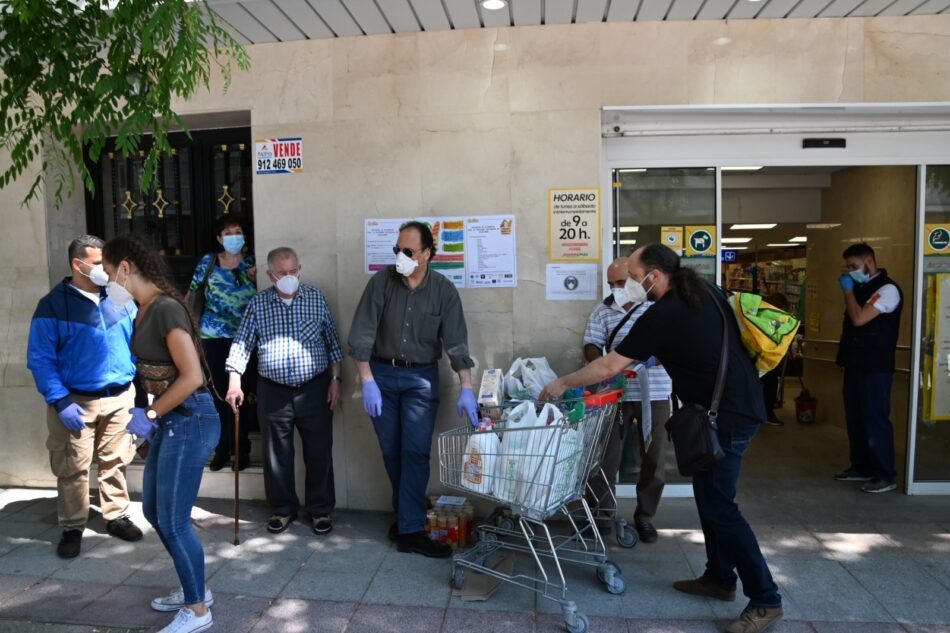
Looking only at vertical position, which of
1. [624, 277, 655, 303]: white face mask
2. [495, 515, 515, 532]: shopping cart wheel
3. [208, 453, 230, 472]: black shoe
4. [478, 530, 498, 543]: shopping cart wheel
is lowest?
[495, 515, 515, 532]: shopping cart wheel

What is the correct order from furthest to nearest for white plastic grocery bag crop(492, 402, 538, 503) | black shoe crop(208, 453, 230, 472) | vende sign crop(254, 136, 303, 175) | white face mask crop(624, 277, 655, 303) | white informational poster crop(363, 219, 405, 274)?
black shoe crop(208, 453, 230, 472)
vende sign crop(254, 136, 303, 175)
white informational poster crop(363, 219, 405, 274)
white face mask crop(624, 277, 655, 303)
white plastic grocery bag crop(492, 402, 538, 503)

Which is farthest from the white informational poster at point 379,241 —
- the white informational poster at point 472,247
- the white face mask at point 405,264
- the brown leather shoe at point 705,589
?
the brown leather shoe at point 705,589

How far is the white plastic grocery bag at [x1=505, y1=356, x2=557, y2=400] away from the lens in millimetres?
3971

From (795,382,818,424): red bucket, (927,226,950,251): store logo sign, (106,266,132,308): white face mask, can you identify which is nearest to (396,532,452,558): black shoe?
(106,266,132,308): white face mask

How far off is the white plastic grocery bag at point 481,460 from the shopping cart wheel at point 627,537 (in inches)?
52.8

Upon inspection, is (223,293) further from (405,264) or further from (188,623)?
(188,623)

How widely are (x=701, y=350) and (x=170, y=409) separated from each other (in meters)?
2.67

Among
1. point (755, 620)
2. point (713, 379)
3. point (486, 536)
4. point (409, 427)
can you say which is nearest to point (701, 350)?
point (713, 379)

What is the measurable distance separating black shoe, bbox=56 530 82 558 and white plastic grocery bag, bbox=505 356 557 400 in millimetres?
3148

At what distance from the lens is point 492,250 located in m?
4.83

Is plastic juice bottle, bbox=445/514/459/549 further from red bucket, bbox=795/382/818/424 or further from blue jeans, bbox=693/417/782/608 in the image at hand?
red bucket, bbox=795/382/818/424

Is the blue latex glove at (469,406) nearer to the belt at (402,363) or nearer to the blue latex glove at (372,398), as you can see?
the belt at (402,363)

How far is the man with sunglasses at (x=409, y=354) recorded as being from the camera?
169 inches

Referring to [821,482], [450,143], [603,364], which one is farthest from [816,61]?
[821,482]
